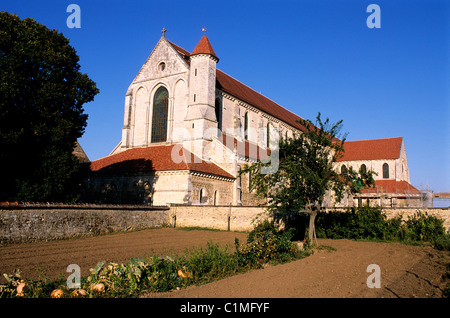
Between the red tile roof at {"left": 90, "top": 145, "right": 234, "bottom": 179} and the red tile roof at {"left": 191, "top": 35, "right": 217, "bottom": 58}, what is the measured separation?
8922mm

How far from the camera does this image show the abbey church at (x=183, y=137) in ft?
86.5

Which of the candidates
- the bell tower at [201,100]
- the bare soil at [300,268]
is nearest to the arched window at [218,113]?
the bell tower at [201,100]

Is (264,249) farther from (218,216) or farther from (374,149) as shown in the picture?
(374,149)

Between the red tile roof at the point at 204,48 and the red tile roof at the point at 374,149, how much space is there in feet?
96.9

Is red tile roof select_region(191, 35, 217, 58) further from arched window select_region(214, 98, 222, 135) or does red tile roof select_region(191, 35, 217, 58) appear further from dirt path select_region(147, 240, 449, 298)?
dirt path select_region(147, 240, 449, 298)

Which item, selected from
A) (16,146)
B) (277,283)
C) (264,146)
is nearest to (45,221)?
(16,146)

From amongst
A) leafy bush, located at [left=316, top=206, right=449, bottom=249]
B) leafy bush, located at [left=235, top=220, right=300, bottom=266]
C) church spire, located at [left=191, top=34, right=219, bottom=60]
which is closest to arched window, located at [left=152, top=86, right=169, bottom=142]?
church spire, located at [left=191, top=34, right=219, bottom=60]

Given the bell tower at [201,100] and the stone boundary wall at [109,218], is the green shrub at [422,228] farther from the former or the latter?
the bell tower at [201,100]

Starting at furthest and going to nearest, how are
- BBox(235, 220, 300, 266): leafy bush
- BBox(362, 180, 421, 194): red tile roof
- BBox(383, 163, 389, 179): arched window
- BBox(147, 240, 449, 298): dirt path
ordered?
BBox(383, 163, 389, 179): arched window, BBox(362, 180, 421, 194): red tile roof, BBox(235, 220, 300, 266): leafy bush, BBox(147, 240, 449, 298): dirt path

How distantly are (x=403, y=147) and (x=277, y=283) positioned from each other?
5158cm

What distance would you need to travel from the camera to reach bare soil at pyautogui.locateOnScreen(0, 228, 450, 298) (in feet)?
23.7

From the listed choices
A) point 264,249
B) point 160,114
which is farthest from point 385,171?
point 264,249

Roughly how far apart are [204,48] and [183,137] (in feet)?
27.6
